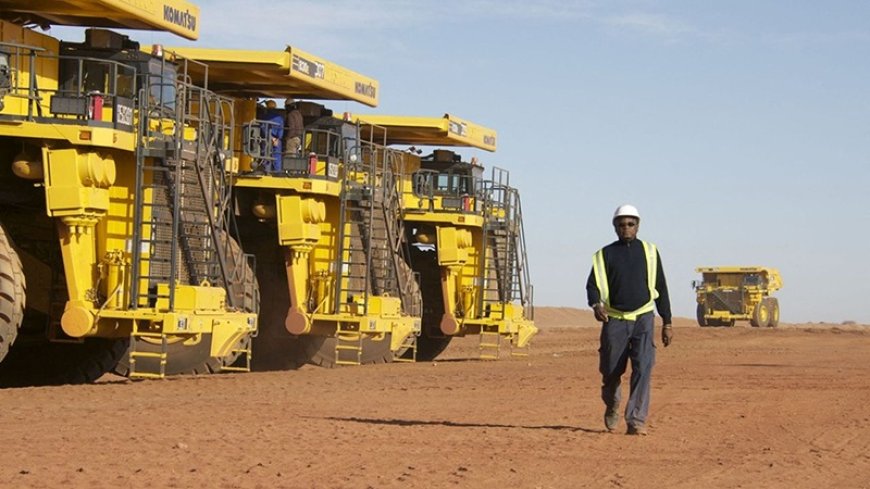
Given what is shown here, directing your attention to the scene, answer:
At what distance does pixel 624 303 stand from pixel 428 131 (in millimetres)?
19655

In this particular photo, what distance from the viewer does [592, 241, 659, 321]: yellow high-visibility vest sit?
12.8 metres

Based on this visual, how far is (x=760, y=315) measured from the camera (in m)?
63.3

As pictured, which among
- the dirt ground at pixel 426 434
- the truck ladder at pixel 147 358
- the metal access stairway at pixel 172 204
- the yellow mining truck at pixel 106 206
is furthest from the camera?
the metal access stairway at pixel 172 204

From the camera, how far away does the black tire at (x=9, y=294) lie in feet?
52.3

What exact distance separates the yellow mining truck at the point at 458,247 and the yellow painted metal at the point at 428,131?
0.02m

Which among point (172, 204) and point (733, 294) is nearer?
point (172, 204)

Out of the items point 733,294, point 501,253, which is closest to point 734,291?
point 733,294

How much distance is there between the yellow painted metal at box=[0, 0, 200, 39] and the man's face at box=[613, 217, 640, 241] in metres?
7.97

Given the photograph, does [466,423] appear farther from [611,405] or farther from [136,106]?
[136,106]

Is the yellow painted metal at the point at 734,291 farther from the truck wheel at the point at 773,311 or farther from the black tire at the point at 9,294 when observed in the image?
the black tire at the point at 9,294

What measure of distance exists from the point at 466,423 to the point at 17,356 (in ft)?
27.2

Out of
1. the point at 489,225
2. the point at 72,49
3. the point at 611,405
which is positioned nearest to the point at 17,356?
the point at 72,49

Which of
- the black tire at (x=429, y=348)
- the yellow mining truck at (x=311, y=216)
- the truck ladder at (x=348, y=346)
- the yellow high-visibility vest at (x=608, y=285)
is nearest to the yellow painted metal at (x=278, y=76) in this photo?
the yellow mining truck at (x=311, y=216)

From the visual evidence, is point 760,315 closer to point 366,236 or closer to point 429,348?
point 429,348
